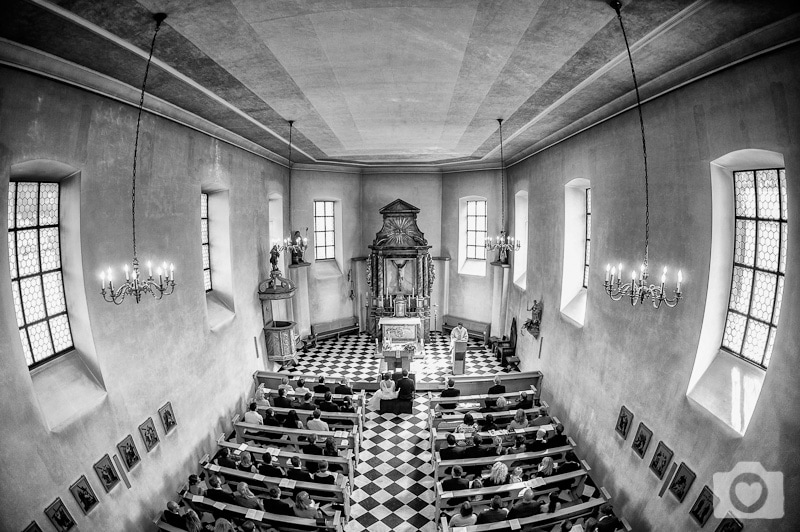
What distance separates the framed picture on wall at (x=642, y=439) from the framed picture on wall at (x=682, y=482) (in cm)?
75

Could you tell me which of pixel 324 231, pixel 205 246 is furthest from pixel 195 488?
pixel 324 231

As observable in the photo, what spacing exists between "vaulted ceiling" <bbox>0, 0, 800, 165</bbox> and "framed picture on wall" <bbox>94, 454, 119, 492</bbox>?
210 inches

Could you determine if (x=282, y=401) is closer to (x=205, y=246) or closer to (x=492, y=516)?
(x=205, y=246)

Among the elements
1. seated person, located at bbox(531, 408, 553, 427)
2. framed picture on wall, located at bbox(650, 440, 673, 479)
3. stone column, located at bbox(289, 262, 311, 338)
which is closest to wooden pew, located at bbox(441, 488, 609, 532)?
framed picture on wall, located at bbox(650, 440, 673, 479)

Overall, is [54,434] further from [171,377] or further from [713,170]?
[713,170]

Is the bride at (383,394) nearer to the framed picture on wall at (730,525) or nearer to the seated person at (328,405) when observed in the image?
the seated person at (328,405)

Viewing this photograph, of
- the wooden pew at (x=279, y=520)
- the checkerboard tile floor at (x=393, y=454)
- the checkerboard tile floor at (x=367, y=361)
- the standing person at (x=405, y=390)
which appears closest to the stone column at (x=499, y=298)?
the checkerboard tile floor at (x=367, y=361)

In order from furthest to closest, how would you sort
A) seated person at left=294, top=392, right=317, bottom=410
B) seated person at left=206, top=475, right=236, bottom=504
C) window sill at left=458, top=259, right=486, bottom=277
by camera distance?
window sill at left=458, top=259, right=486, bottom=277, seated person at left=294, top=392, right=317, bottom=410, seated person at left=206, top=475, right=236, bottom=504

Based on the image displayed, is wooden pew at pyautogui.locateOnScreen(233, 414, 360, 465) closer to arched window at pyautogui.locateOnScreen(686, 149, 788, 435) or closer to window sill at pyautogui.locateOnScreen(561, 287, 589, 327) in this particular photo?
window sill at pyautogui.locateOnScreen(561, 287, 589, 327)

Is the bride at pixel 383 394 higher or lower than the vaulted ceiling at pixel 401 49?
lower

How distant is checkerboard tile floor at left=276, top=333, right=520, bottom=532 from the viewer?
760 cm

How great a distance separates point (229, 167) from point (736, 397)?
10613mm

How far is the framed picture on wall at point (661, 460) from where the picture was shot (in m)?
6.34

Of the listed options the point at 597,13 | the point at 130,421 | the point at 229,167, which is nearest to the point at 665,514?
the point at 597,13
